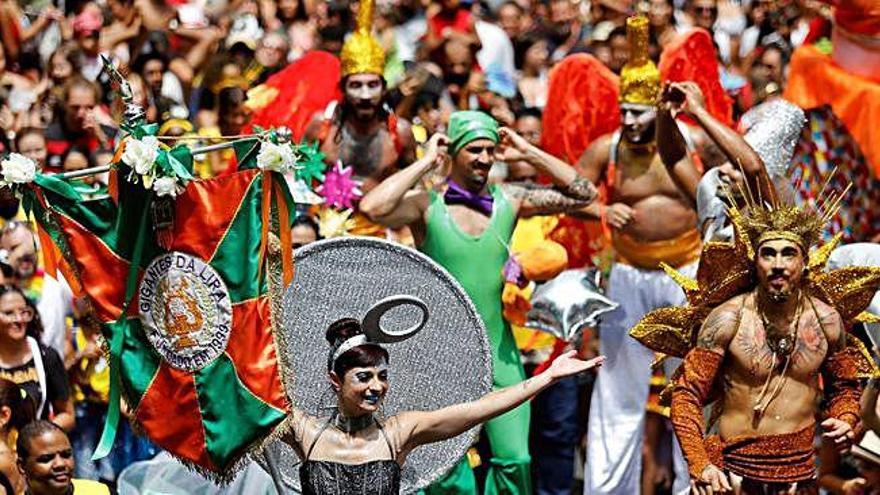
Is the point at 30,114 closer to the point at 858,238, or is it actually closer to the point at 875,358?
the point at 858,238

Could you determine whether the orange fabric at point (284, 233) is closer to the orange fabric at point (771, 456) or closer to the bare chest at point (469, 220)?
the bare chest at point (469, 220)

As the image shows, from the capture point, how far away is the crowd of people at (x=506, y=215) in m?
9.91

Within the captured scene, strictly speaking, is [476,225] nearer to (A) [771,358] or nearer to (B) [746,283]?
(B) [746,283]

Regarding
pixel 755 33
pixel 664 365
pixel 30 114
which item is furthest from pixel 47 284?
pixel 755 33

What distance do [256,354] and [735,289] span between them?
6.97 feet

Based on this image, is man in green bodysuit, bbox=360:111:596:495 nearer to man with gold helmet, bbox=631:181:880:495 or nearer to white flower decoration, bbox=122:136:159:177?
man with gold helmet, bbox=631:181:880:495

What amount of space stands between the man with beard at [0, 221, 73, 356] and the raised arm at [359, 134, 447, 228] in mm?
2374

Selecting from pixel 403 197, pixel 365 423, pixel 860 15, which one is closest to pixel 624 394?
pixel 403 197

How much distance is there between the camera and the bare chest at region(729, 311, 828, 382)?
984 centimetres

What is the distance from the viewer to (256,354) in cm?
948

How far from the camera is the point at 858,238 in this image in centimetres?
1346

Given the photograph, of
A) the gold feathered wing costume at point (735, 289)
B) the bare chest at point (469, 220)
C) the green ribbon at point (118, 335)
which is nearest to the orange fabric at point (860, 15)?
the bare chest at point (469, 220)

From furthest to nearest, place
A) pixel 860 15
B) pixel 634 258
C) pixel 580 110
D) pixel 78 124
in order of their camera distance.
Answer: pixel 78 124
pixel 860 15
pixel 580 110
pixel 634 258

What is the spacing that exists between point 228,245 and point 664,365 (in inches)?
138
